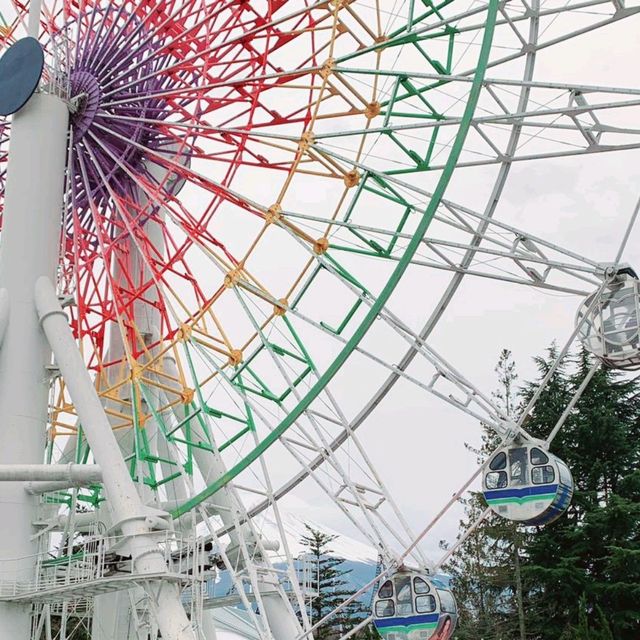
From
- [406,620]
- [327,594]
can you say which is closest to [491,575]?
[327,594]

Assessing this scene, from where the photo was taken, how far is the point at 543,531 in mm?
39719

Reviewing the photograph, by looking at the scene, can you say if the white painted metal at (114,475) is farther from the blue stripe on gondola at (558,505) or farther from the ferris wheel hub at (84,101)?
the blue stripe on gondola at (558,505)

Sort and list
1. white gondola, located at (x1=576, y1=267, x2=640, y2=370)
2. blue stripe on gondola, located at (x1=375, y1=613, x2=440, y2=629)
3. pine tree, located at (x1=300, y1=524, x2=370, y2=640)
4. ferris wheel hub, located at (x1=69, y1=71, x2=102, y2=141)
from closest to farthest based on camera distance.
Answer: white gondola, located at (x1=576, y1=267, x2=640, y2=370) < blue stripe on gondola, located at (x1=375, y1=613, x2=440, y2=629) < ferris wheel hub, located at (x1=69, y1=71, x2=102, y2=141) < pine tree, located at (x1=300, y1=524, x2=370, y2=640)

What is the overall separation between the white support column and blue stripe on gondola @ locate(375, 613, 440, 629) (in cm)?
609

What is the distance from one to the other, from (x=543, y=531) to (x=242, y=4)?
2520cm

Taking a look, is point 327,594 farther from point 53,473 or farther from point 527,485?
point 527,485

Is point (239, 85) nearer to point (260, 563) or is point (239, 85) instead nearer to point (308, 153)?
point (308, 153)

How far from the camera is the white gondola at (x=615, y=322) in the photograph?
14.9 m

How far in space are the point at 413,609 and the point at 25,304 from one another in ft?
29.0

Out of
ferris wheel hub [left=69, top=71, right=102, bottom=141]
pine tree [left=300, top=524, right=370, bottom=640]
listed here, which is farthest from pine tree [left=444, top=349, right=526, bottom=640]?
ferris wheel hub [left=69, top=71, right=102, bottom=141]

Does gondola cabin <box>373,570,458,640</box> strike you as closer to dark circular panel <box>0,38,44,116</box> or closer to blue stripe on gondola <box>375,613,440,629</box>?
blue stripe on gondola <box>375,613,440,629</box>

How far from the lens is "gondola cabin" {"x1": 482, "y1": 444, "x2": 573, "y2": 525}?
50.6ft

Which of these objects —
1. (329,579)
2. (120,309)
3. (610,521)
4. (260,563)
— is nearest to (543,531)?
(610,521)

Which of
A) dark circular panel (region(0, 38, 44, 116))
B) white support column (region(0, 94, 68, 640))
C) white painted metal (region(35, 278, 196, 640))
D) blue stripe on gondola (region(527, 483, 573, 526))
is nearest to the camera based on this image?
blue stripe on gondola (region(527, 483, 573, 526))
